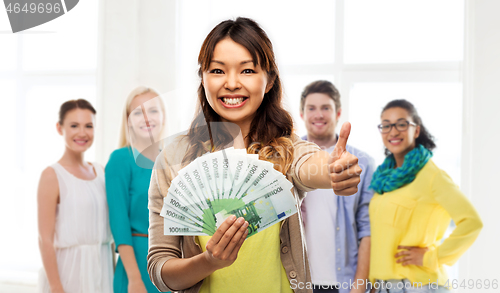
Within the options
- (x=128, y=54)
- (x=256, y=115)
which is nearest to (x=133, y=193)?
(x=256, y=115)

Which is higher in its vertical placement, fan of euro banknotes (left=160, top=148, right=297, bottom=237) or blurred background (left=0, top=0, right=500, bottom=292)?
blurred background (left=0, top=0, right=500, bottom=292)

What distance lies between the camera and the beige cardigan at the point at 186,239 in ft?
3.13

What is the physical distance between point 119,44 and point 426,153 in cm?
272

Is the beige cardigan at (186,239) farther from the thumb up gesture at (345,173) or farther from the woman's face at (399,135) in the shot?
the woman's face at (399,135)

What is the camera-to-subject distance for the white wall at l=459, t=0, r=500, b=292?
2.83 m

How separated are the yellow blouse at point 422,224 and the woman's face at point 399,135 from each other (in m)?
0.16

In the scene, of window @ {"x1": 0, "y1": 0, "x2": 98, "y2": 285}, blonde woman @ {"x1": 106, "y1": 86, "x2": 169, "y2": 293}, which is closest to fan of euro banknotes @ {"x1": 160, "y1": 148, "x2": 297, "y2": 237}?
blonde woman @ {"x1": 106, "y1": 86, "x2": 169, "y2": 293}

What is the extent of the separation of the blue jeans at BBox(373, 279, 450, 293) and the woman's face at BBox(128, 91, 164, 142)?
1.39 meters

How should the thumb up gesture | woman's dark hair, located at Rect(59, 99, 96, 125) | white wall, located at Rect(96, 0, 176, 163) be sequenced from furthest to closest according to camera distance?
white wall, located at Rect(96, 0, 176, 163) < woman's dark hair, located at Rect(59, 99, 96, 125) < the thumb up gesture

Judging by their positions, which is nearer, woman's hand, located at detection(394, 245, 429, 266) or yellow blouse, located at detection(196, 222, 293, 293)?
yellow blouse, located at detection(196, 222, 293, 293)

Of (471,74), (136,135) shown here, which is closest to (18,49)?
(136,135)

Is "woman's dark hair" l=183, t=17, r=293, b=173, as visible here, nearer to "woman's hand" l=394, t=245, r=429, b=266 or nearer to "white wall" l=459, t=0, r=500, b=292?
"woman's hand" l=394, t=245, r=429, b=266

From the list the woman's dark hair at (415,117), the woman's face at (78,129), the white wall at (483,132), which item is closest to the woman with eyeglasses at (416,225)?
the woman's dark hair at (415,117)

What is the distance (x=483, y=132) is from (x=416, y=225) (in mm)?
1429
